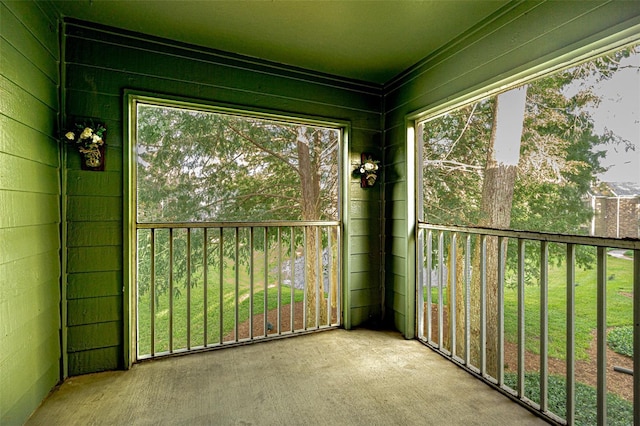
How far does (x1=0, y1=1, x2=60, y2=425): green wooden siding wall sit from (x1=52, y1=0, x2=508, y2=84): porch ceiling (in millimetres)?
548

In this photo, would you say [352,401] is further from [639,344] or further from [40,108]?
[40,108]

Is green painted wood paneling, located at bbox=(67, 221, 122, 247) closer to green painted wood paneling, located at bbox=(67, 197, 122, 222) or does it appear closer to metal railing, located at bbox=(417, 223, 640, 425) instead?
green painted wood paneling, located at bbox=(67, 197, 122, 222)

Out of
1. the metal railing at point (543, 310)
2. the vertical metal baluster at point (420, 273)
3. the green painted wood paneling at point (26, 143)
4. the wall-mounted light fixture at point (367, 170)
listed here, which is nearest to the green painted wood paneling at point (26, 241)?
the green painted wood paneling at point (26, 143)

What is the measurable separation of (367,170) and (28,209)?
2579 mm

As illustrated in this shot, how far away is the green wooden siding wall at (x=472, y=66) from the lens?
154cm

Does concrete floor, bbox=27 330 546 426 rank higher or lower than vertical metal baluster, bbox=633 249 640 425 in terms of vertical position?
lower

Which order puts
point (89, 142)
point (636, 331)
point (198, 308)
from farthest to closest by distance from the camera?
point (198, 308)
point (89, 142)
point (636, 331)

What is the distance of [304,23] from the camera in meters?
2.17

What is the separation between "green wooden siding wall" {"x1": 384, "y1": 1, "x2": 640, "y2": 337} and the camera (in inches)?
60.7

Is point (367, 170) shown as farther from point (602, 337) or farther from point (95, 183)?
point (95, 183)

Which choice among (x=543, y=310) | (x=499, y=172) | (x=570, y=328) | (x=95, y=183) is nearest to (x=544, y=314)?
(x=543, y=310)

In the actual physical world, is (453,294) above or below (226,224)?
below

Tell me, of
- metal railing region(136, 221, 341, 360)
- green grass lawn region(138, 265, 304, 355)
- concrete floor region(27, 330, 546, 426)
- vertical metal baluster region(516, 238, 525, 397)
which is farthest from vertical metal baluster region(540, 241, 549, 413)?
green grass lawn region(138, 265, 304, 355)

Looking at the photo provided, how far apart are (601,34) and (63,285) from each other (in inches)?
142
